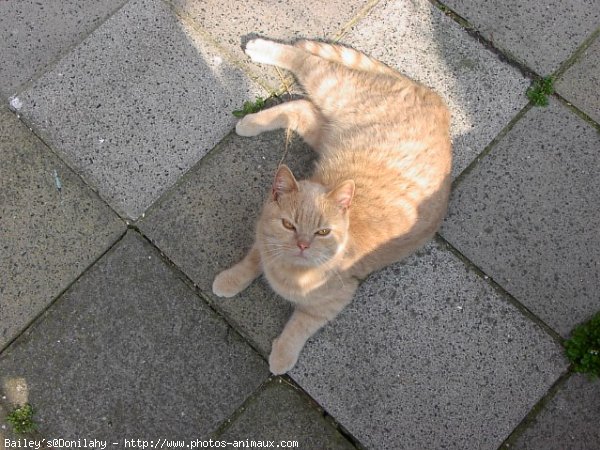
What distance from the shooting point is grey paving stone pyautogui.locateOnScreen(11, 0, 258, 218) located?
10.5 ft

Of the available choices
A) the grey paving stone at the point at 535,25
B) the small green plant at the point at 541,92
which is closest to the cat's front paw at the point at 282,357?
the small green plant at the point at 541,92

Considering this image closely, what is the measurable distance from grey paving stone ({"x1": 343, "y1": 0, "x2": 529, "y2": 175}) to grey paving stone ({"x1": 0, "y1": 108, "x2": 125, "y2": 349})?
6.81 ft

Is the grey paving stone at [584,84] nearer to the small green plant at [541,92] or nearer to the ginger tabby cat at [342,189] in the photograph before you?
the small green plant at [541,92]

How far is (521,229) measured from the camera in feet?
10.8

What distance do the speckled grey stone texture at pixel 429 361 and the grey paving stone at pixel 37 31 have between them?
2.51 m

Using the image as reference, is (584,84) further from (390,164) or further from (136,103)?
(136,103)

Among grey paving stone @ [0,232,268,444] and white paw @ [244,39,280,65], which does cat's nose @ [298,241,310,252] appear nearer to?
grey paving stone @ [0,232,268,444]

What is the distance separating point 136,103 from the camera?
3.31 m

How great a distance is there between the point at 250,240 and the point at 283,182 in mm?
869

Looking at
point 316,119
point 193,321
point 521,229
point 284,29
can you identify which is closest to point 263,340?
point 193,321

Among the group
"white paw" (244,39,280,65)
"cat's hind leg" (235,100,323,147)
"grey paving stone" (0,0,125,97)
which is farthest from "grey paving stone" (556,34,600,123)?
"grey paving stone" (0,0,125,97)

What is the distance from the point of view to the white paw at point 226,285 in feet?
9.82

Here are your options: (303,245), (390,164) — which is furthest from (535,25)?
(303,245)

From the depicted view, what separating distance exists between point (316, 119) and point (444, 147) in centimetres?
85
